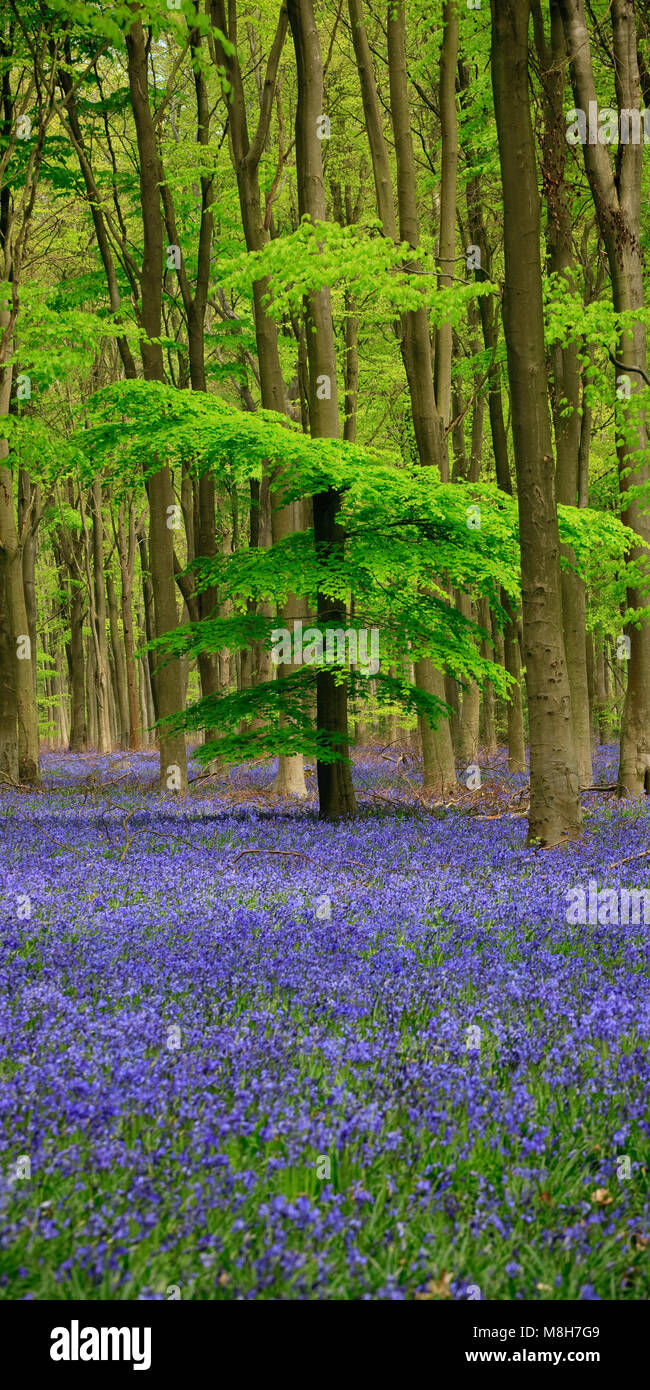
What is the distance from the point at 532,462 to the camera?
8664 mm

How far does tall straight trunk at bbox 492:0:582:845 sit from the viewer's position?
8492 millimetres

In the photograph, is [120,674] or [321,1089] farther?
[120,674]

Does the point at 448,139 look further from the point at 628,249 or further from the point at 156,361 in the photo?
the point at 156,361

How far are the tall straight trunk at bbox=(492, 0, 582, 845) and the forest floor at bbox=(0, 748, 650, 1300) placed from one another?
1.71m

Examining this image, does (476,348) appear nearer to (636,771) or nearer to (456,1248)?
(636,771)

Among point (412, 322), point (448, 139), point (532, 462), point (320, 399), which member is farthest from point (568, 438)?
point (532, 462)

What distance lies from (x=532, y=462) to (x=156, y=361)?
7.76 meters

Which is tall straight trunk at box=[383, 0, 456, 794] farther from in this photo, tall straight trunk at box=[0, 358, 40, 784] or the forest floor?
the forest floor

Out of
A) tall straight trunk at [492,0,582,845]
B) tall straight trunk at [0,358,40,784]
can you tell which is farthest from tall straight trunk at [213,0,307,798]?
tall straight trunk at [492,0,582,845]

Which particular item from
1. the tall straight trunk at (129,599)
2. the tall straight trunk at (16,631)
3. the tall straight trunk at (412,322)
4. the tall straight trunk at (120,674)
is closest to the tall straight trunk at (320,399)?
the tall straight trunk at (412,322)

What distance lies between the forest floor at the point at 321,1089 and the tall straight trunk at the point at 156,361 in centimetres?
765

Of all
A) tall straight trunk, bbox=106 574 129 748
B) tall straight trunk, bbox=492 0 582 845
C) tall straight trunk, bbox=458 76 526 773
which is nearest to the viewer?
tall straight trunk, bbox=492 0 582 845

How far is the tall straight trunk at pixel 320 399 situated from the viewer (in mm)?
10602

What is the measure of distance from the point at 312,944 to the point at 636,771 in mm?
8313
